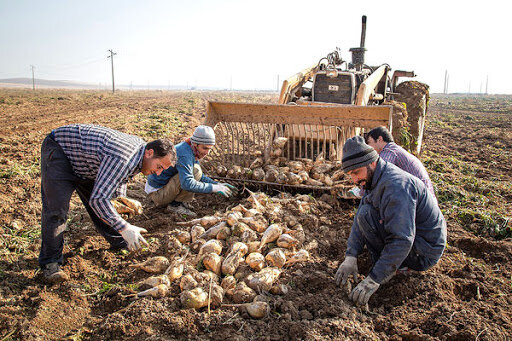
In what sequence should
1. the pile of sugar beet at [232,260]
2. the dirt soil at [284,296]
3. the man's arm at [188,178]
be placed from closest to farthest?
the dirt soil at [284,296]
the pile of sugar beet at [232,260]
the man's arm at [188,178]

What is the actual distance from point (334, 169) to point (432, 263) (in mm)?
2379

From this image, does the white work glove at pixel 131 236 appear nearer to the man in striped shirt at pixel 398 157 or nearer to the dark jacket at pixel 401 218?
the dark jacket at pixel 401 218

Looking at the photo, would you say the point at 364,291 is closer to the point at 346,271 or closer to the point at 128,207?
the point at 346,271

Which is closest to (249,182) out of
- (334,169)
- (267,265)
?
(334,169)

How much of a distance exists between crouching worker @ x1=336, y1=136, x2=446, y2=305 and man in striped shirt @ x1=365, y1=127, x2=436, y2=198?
0.44m

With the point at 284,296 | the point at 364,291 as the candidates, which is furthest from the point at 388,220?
the point at 284,296

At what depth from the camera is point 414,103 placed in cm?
815

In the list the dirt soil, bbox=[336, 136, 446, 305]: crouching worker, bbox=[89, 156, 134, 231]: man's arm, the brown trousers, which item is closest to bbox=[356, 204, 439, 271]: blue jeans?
bbox=[336, 136, 446, 305]: crouching worker

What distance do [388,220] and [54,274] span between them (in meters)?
2.86

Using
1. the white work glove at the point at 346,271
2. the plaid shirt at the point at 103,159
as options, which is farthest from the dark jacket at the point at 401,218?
the plaid shirt at the point at 103,159

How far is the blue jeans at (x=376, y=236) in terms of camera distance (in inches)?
115

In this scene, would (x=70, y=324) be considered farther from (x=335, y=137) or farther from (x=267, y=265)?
(x=335, y=137)

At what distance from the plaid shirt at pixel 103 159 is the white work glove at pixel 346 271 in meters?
1.88

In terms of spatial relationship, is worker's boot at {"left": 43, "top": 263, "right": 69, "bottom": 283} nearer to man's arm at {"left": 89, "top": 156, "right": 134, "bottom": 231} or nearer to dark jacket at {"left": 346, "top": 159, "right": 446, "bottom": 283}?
man's arm at {"left": 89, "top": 156, "right": 134, "bottom": 231}
